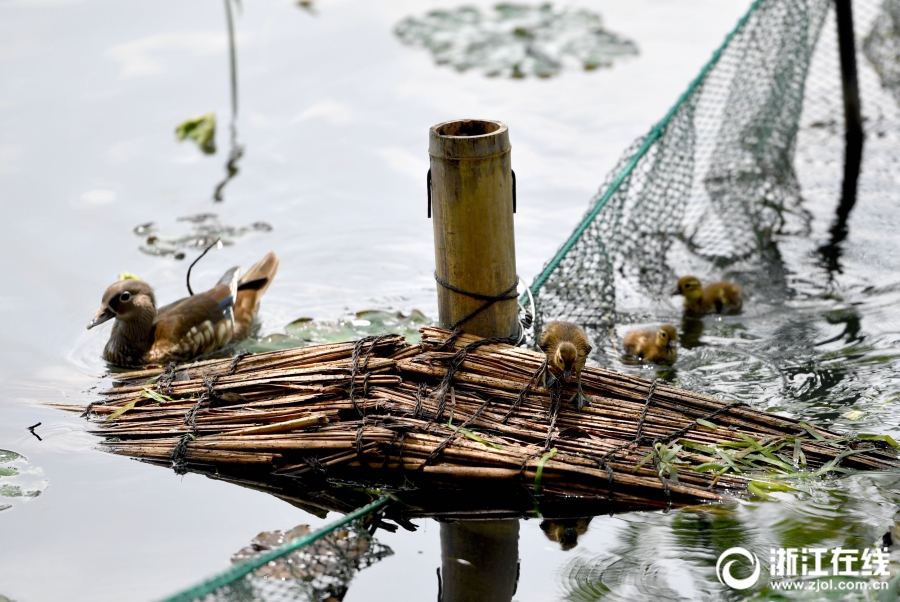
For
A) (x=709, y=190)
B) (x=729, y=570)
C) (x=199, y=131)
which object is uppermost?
(x=199, y=131)

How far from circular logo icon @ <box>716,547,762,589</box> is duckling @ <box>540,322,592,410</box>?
859mm

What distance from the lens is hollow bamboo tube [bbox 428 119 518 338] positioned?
166 inches

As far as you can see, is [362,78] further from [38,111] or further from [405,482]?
[405,482]

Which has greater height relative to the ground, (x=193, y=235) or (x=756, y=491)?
(x=193, y=235)

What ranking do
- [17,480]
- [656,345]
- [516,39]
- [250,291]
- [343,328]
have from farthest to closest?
[516,39], [250,291], [343,328], [656,345], [17,480]

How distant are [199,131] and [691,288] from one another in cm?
494

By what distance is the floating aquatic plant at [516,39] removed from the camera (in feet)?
33.4

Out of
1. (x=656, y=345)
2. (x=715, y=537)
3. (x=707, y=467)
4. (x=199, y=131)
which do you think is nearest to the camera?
(x=715, y=537)

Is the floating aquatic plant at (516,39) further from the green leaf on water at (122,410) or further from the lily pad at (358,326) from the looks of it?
the green leaf on water at (122,410)

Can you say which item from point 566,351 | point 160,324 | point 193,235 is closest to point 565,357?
point 566,351

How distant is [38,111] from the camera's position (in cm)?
956

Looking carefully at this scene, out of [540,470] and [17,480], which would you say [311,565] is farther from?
[17,480]

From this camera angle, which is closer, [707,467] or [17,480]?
[707,467]

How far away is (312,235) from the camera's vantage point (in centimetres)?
780
